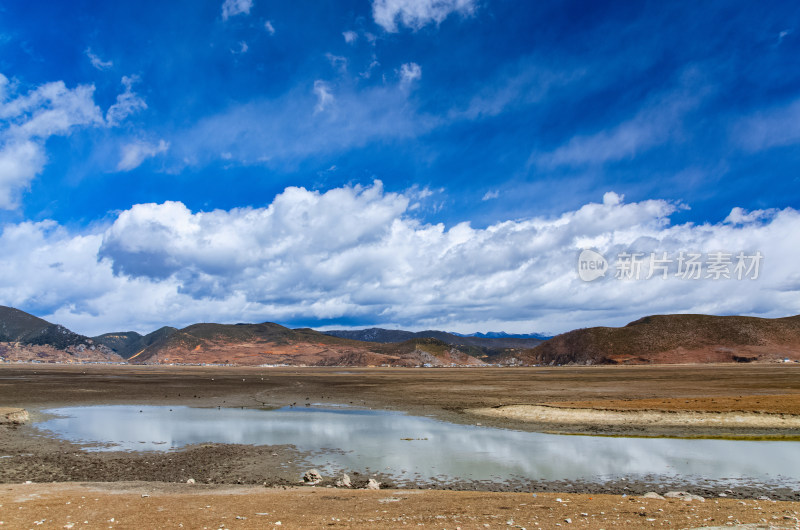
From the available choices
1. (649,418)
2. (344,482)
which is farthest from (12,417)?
(649,418)

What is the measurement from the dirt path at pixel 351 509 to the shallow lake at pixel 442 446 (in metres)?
4.57

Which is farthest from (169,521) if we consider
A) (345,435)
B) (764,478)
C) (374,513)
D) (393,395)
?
(393,395)

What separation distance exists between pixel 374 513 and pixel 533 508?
→ 13.9ft

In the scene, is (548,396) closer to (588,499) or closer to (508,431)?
(508,431)

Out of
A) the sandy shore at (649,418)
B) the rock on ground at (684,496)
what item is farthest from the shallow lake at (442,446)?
the sandy shore at (649,418)

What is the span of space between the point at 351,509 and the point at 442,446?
1272 centimetres

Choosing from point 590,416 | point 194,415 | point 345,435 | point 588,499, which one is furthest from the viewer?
point 194,415

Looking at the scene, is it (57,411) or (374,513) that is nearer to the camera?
(374,513)

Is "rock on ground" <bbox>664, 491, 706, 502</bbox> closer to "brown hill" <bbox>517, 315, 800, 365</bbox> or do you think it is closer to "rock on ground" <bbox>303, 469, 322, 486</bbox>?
"rock on ground" <bbox>303, 469, 322, 486</bbox>

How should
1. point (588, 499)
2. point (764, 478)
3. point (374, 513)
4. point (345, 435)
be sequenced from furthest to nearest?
1. point (345, 435)
2. point (764, 478)
3. point (588, 499)
4. point (374, 513)

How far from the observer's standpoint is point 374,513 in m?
12.0

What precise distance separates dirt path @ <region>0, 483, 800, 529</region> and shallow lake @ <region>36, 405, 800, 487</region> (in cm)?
457

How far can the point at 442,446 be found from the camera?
24.3 metres

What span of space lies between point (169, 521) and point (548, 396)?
45.1 metres
